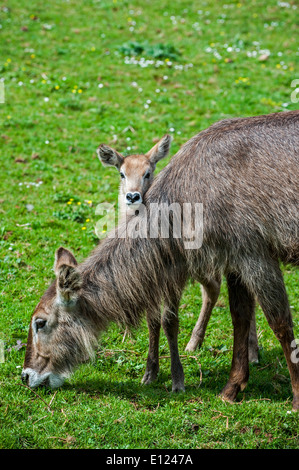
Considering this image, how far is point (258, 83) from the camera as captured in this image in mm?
12742

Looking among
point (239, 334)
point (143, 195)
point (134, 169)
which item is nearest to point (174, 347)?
point (239, 334)

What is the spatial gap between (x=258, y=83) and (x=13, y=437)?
1018 cm

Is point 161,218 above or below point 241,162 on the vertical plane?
below

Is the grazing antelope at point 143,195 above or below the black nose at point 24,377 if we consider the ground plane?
above

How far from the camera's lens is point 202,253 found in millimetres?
5199

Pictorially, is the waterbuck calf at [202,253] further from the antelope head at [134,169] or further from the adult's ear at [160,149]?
the adult's ear at [160,149]

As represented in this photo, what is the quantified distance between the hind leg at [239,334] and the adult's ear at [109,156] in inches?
101

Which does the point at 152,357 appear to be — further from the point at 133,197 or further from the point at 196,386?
the point at 133,197

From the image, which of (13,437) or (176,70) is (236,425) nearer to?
(13,437)

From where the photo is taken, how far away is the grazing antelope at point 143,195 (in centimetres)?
593

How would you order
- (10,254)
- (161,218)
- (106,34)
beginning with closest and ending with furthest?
(161,218)
(10,254)
(106,34)

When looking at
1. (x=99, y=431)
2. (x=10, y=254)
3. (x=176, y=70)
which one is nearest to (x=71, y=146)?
(x=10, y=254)

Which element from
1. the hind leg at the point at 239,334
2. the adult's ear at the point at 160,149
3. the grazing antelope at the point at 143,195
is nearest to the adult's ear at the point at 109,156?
the grazing antelope at the point at 143,195

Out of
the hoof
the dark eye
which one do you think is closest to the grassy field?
the hoof
